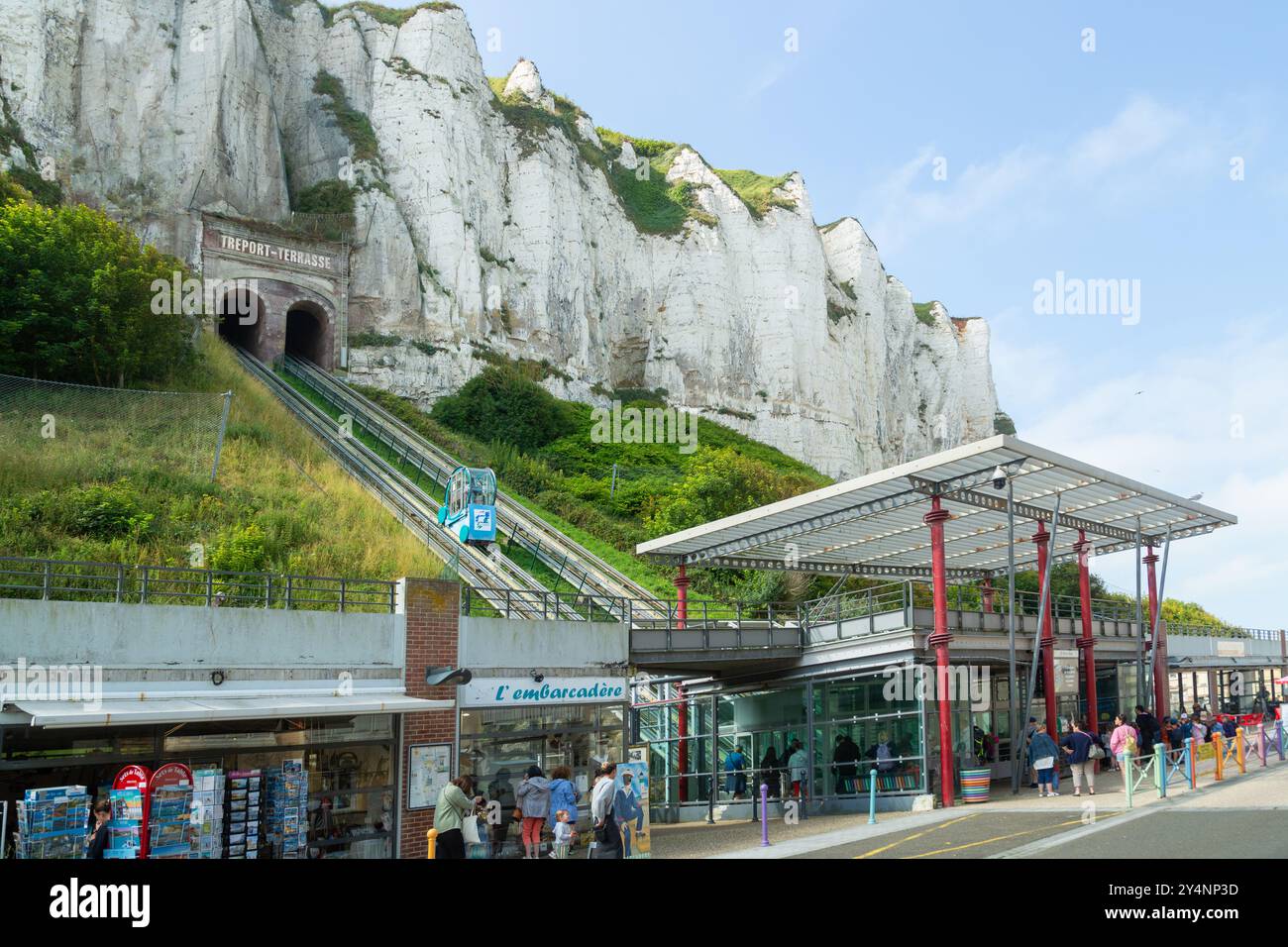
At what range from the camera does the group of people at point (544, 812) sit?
13.3 meters

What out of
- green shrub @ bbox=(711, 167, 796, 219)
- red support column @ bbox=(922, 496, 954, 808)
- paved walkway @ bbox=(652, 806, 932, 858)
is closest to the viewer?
paved walkway @ bbox=(652, 806, 932, 858)

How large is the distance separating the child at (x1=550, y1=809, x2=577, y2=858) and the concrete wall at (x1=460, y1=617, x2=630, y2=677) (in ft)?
12.8

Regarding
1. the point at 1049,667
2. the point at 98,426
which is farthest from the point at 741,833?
→ the point at 98,426

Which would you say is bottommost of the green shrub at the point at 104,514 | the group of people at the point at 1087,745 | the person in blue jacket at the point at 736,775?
the person in blue jacket at the point at 736,775

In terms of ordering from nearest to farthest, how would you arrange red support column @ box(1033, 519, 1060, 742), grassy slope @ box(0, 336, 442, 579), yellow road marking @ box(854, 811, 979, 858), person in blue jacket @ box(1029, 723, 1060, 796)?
yellow road marking @ box(854, 811, 979, 858) < person in blue jacket @ box(1029, 723, 1060, 796) < grassy slope @ box(0, 336, 442, 579) < red support column @ box(1033, 519, 1060, 742)

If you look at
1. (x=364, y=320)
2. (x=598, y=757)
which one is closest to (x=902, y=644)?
(x=598, y=757)

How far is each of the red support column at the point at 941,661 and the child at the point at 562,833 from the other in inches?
360

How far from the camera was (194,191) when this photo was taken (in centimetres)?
5434

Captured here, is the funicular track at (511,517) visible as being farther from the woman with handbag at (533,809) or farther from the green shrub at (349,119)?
the green shrub at (349,119)

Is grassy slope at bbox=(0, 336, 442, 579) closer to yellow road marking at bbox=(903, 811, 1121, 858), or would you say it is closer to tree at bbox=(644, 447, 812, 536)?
tree at bbox=(644, 447, 812, 536)

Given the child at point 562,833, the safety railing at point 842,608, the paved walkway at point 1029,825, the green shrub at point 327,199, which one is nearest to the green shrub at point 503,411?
the green shrub at point 327,199

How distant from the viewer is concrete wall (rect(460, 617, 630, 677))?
18.3 m

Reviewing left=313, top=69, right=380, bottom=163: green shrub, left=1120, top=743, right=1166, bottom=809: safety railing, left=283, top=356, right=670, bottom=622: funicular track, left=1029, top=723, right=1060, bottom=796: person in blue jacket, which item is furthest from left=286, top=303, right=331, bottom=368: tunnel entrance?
left=1120, top=743, right=1166, bottom=809: safety railing

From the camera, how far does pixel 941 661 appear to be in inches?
852
